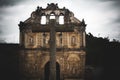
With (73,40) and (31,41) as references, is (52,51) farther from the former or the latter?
(31,41)

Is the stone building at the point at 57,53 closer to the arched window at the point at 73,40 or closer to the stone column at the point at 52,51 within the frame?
the arched window at the point at 73,40

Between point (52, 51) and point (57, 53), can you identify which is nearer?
point (52, 51)

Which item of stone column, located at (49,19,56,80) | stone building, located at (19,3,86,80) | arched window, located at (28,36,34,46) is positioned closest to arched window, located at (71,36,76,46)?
stone building, located at (19,3,86,80)

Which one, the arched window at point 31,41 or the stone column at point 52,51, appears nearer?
the stone column at point 52,51

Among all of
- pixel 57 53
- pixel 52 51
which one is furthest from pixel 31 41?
pixel 52 51

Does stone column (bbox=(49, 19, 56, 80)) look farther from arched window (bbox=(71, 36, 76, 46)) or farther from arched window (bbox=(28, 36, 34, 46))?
arched window (bbox=(28, 36, 34, 46))

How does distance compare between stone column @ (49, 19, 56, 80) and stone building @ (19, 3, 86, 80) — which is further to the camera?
stone building @ (19, 3, 86, 80)

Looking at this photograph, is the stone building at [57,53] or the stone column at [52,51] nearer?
the stone column at [52,51]

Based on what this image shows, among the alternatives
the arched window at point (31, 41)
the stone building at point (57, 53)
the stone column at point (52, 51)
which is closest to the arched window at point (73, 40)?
the stone building at point (57, 53)

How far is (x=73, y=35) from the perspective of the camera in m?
30.6

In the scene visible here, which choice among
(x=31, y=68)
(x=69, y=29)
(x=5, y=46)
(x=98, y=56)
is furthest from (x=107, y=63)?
(x=69, y=29)

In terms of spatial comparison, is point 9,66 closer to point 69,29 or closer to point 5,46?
point 5,46

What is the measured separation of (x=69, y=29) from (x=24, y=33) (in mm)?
20467

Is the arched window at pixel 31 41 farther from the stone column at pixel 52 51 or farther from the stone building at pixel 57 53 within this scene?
the stone column at pixel 52 51
